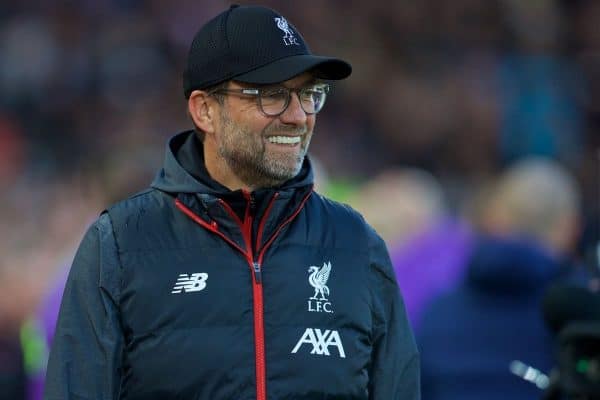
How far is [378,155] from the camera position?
14539 millimetres

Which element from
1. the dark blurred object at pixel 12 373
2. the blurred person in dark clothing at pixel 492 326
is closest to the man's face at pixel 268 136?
the blurred person in dark clothing at pixel 492 326

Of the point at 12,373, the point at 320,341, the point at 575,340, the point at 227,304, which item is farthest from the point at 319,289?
the point at 12,373

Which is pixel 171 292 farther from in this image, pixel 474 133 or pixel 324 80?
pixel 474 133

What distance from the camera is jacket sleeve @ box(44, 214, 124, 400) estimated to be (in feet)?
12.0

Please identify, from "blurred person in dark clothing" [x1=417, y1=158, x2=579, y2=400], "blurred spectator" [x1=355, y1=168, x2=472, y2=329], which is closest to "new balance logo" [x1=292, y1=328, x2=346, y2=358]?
"blurred person in dark clothing" [x1=417, y1=158, x2=579, y2=400]

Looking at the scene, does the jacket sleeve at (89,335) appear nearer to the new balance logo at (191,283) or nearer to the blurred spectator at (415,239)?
the new balance logo at (191,283)

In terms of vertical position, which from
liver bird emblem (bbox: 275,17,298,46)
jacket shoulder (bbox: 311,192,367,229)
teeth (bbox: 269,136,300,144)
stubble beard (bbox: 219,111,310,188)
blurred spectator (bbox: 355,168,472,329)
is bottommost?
blurred spectator (bbox: 355,168,472,329)

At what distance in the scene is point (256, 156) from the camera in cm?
391

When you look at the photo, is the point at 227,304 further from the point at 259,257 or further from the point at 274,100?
the point at 274,100

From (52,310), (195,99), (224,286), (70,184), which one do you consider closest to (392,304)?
(224,286)

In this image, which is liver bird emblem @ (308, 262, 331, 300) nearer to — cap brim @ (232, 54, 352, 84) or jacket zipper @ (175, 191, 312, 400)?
jacket zipper @ (175, 191, 312, 400)

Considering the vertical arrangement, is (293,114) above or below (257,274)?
above

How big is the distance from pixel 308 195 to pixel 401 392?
23.5 inches

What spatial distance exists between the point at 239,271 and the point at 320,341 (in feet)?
0.92
